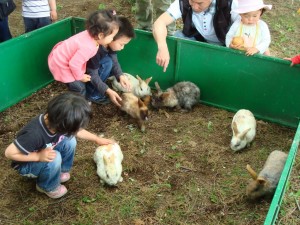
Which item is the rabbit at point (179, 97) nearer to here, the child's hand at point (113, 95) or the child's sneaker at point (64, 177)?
the child's hand at point (113, 95)

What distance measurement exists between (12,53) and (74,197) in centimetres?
215

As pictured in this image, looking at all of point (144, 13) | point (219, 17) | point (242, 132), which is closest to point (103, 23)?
point (219, 17)

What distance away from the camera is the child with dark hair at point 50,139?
274cm

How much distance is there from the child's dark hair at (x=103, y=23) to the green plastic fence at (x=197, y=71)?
0.78m

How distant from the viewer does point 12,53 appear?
4.58 m

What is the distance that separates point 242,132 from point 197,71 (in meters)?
1.18

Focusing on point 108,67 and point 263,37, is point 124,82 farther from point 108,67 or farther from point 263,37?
point 263,37

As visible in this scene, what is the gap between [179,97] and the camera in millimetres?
4656

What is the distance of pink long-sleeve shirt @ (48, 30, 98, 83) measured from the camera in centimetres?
418

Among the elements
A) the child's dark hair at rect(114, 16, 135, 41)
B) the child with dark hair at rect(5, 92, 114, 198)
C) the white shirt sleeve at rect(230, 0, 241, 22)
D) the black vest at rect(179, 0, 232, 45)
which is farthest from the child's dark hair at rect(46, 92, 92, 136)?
the white shirt sleeve at rect(230, 0, 241, 22)

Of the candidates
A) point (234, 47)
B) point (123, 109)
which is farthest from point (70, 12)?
point (234, 47)

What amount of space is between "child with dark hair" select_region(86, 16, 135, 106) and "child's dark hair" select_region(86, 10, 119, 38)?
0.15m

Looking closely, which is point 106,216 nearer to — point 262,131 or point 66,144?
point 66,144

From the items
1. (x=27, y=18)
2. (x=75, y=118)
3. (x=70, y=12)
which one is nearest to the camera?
(x=75, y=118)
